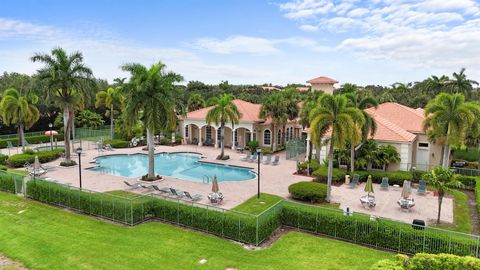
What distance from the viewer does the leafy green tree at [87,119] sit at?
48.5 meters

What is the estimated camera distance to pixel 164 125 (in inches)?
938

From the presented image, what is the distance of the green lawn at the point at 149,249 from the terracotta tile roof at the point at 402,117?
18.3 meters

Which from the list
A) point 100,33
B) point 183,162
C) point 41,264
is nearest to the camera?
point 41,264

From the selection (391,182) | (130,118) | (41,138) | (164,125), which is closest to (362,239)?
(391,182)

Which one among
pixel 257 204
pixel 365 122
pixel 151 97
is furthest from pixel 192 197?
pixel 365 122

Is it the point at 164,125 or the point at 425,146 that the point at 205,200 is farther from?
the point at 425,146

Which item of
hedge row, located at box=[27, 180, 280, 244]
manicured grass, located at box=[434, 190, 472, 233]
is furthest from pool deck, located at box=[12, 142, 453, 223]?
hedge row, located at box=[27, 180, 280, 244]

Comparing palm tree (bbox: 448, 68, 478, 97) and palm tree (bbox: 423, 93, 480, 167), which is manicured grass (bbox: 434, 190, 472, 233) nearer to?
palm tree (bbox: 423, 93, 480, 167)

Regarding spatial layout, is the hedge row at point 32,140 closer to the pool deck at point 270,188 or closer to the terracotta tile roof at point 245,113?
the pool deck at point 270,188

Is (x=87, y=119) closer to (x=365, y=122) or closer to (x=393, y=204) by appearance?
(x=365, y=122)

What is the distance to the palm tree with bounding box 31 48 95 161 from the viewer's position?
26.9 meters

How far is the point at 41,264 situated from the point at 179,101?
14223 millimetres

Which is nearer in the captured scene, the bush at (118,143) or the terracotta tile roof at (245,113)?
the terracotta tile roof at (245,113)

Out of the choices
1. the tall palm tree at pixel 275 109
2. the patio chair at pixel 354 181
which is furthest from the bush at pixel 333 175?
the tall palm tree at pixel 275 109
